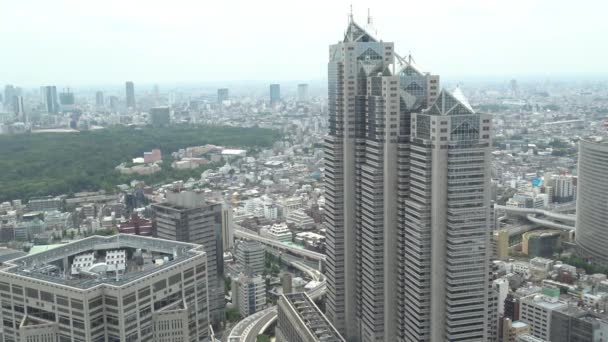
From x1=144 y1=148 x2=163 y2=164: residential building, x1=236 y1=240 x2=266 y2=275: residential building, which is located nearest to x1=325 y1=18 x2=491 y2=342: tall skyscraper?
x1=236 y1=240 x2=266 y2=275: residential building

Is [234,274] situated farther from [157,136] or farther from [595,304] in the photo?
[157,136]

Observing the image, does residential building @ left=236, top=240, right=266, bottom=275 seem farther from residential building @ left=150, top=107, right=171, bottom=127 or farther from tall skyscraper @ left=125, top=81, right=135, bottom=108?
tall skyscraper @ left=125, top=81, right=135, bottom=108

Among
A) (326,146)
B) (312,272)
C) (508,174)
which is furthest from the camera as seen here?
(508,174)

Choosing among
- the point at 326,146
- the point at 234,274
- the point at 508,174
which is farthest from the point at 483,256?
the point at 508,174

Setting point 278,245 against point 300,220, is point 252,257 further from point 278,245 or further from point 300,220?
point 300,220

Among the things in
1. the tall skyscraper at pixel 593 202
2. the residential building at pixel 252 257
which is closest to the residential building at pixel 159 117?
the residential building at pixel 252 257

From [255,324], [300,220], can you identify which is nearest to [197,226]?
[255,324]
